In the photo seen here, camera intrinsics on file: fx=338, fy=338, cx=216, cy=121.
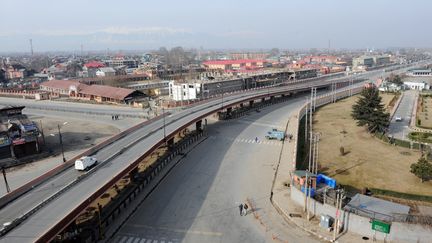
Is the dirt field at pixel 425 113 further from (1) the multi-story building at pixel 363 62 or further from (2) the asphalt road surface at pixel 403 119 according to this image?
(1) the multi-story building at pixel 363 62

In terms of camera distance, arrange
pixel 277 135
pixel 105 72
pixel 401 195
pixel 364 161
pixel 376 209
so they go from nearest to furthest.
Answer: pixel 376 209, pixel 401 195, pixel 364 161, pixel 277 135, pixel 105 72

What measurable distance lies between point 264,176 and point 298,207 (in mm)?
7994

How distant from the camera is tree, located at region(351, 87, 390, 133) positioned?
4844 centimetres

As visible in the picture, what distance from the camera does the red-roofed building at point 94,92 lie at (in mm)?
82562

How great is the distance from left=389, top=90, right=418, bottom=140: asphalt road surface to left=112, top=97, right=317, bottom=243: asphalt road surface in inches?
704

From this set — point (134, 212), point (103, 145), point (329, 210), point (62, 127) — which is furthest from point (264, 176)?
point (62, 127)

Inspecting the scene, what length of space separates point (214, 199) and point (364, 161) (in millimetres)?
18669

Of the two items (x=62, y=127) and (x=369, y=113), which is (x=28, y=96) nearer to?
(x=62, y=127)

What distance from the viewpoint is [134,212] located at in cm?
2822

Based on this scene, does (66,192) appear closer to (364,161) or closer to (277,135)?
(364,161)

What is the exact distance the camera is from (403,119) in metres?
58.9

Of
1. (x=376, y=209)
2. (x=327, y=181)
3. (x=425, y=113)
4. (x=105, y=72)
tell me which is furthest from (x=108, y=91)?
(x=376, y=209)

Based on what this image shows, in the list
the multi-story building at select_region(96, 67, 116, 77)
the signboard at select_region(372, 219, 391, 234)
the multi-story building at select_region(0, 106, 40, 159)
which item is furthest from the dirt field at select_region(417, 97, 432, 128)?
the multi-story building at select_region(96, 67, 116, 77)

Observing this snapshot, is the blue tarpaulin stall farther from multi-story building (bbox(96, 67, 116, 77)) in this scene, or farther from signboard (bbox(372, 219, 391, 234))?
multi-story building (bbox(96, 67, 116, 77))
